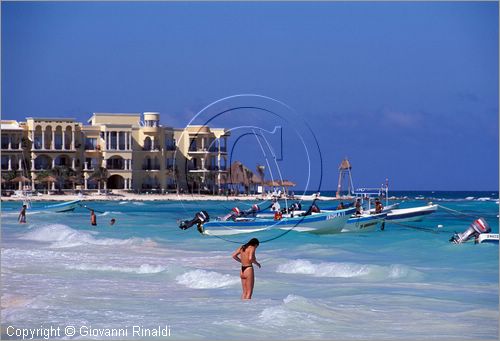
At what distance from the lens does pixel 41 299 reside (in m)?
13.6

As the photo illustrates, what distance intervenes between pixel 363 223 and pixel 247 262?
21.1 m

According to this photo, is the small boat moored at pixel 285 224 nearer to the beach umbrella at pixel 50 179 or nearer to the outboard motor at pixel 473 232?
the outboard motor at pixel 473 232

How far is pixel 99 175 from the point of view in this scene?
76000 millimetres

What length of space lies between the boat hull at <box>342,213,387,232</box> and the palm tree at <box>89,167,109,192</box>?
44.3 meters

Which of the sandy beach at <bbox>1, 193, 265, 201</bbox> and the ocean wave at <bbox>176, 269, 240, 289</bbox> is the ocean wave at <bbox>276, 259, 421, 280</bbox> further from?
the sandy beach at <bbox>1, 193, 265, 201</bbox>

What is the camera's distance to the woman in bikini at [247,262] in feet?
42.2

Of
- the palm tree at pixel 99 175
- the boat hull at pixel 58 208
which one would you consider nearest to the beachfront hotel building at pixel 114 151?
the palm tree at pixel 99 175

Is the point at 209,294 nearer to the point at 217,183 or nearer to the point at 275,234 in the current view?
the point at 275,234

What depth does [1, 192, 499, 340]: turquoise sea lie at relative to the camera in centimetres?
1190

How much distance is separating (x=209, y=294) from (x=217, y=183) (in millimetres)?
67683

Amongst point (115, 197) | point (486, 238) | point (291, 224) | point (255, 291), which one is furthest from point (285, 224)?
point (115, 197)

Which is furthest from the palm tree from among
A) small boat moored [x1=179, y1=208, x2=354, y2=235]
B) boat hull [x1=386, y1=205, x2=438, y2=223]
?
small boat moored [x1=179, y1=208, x2=354, y2=235]

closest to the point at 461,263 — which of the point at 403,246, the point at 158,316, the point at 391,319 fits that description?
the point at 403,246

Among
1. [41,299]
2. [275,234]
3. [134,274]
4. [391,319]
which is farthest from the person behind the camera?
[275,234]
